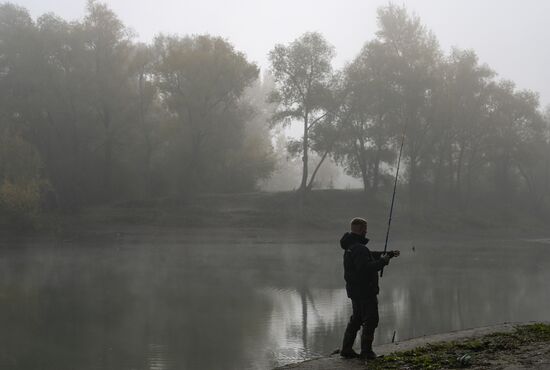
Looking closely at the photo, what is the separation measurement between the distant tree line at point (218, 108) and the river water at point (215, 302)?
16.9 m

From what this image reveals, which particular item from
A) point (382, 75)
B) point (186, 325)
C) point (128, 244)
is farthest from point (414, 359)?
point (382, 75)

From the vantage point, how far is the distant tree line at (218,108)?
48.2 meters

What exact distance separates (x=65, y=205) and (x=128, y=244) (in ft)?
41.5

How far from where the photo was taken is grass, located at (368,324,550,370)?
10078mm

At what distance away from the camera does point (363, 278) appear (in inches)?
408

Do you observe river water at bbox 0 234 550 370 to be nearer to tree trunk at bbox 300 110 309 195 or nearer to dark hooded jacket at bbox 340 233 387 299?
dark hooded jacket at bbox 340 233 387 299

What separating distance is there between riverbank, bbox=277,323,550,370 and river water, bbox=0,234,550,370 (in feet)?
6.05

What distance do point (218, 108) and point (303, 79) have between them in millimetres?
6727

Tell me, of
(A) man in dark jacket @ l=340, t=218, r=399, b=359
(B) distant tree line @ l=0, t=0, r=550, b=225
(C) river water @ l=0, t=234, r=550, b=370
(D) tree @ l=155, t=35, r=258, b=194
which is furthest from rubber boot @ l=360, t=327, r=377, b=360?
(D) tree @ l=155, t=35, r=258, b=194

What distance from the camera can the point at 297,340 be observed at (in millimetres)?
14391

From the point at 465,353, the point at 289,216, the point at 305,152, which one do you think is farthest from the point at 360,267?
the point at 305,152

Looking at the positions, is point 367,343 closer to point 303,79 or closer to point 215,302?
point 215,302

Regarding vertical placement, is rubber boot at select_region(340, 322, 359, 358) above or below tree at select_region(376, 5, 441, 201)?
below

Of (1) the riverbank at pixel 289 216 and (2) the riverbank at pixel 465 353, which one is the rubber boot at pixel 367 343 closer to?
(2) the riverbank at pixel 465 353
